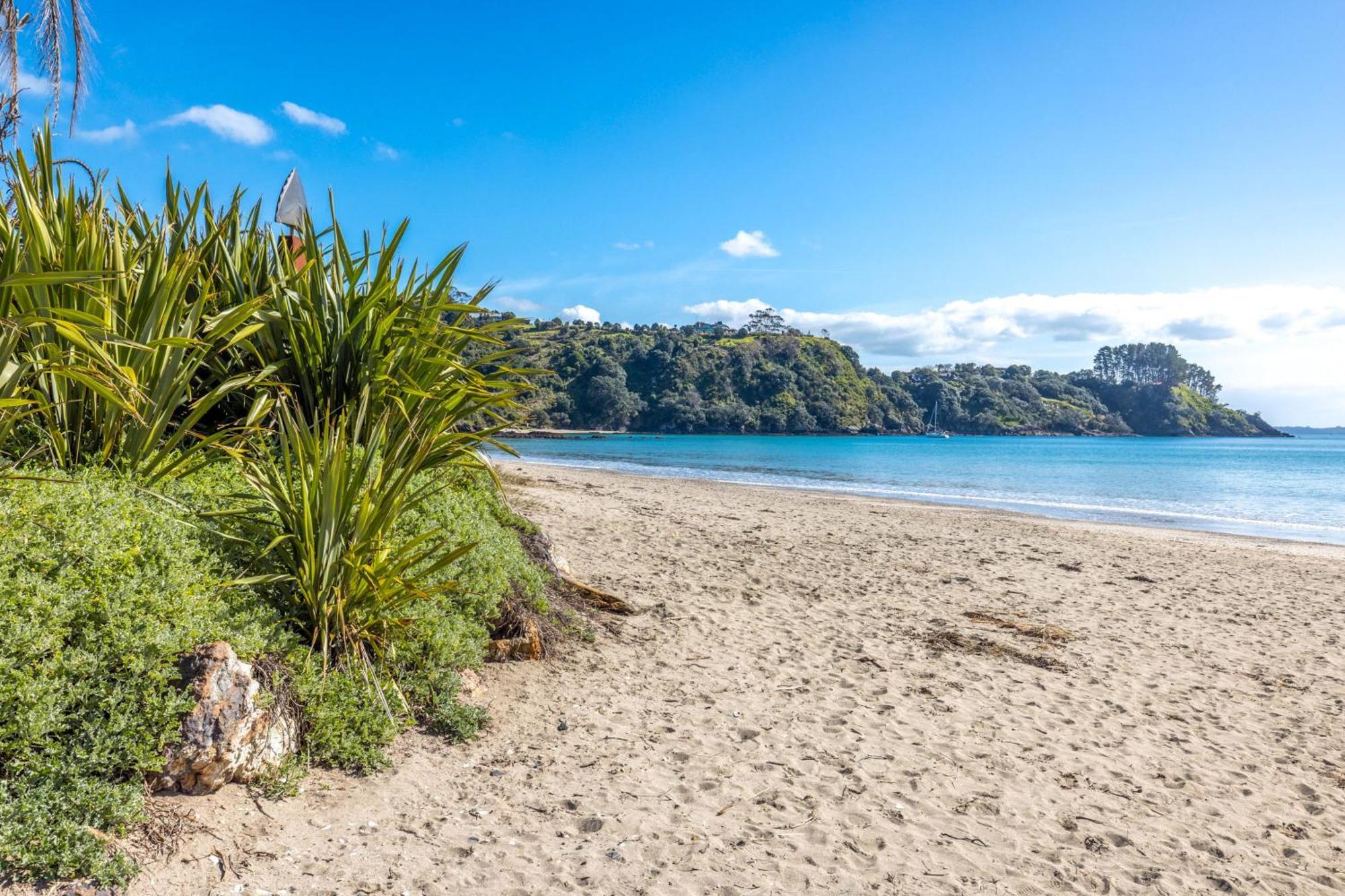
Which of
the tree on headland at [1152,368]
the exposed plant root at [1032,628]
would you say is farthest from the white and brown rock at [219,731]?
the tree on headland at [1152,368]

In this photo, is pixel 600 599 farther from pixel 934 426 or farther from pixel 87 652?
pixel 934 426

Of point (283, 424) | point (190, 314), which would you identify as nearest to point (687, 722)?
point (283, 424)

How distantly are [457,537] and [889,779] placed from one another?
2.85 m

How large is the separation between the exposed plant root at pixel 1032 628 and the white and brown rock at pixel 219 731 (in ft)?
20.0

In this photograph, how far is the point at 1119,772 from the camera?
13.4 ft

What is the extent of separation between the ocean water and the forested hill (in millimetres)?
20836

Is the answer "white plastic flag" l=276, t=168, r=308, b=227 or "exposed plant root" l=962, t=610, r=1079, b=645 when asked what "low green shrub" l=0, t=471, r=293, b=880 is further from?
"exposed plant root" l=962, t=610, r=1079, b=645

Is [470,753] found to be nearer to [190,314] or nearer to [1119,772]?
[190,314]

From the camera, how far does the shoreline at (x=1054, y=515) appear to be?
1672 centimetres

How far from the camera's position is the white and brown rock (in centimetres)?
276

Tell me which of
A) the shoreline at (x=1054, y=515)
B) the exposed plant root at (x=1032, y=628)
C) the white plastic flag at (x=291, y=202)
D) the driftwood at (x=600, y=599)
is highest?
the white plastic flag at (x=291, y=202)

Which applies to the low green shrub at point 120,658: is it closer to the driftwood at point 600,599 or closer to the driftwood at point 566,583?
the driftwood at point 566,583

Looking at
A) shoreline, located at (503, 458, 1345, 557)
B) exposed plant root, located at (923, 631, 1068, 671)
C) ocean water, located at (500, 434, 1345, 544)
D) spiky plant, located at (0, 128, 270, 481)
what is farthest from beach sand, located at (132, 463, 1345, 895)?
ocean water, located at (500, 434, 1345, 544)

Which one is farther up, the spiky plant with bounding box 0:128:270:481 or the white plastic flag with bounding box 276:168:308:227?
the white plastic flag with bounding box 276:168:308:227
